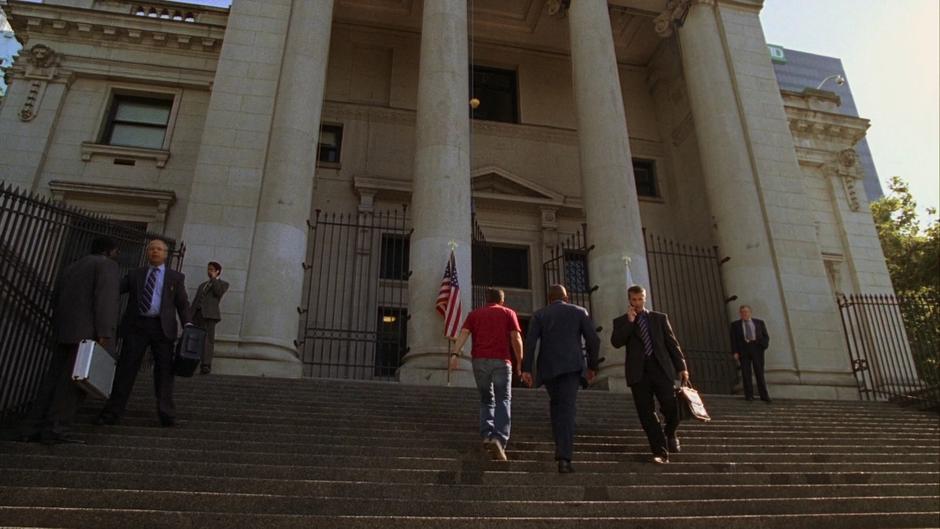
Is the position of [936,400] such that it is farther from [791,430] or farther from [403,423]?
[403,423]

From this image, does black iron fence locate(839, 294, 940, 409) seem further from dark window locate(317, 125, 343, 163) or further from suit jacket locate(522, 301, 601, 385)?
dark window locate(317, 125, 343, 163)

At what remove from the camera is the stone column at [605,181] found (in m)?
13.2

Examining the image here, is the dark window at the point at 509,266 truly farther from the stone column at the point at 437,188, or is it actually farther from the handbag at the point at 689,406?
the handbag at the point at 689,406

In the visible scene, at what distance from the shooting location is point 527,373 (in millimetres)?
6219

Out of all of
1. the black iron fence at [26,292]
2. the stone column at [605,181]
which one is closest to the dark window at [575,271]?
the stone column at [605,181]

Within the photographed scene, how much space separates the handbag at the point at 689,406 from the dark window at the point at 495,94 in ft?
50.2

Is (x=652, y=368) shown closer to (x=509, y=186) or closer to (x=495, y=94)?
(x=509, y=186)

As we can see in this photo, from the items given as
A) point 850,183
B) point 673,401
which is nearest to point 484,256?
point 673,401

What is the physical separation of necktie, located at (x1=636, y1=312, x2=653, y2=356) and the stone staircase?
1119 mm

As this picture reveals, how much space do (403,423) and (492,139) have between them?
549 inches

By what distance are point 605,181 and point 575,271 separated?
181 inches

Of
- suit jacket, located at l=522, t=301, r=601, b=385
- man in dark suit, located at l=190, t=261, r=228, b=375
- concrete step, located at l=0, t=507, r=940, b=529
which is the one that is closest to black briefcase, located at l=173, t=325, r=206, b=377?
concrete step, located at l=0, t=507, r=940, b=529

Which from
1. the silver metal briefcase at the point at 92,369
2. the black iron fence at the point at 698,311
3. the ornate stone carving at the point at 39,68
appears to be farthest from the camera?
the ornate stone carving at the point at 39,68

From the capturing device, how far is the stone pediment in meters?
18.8
